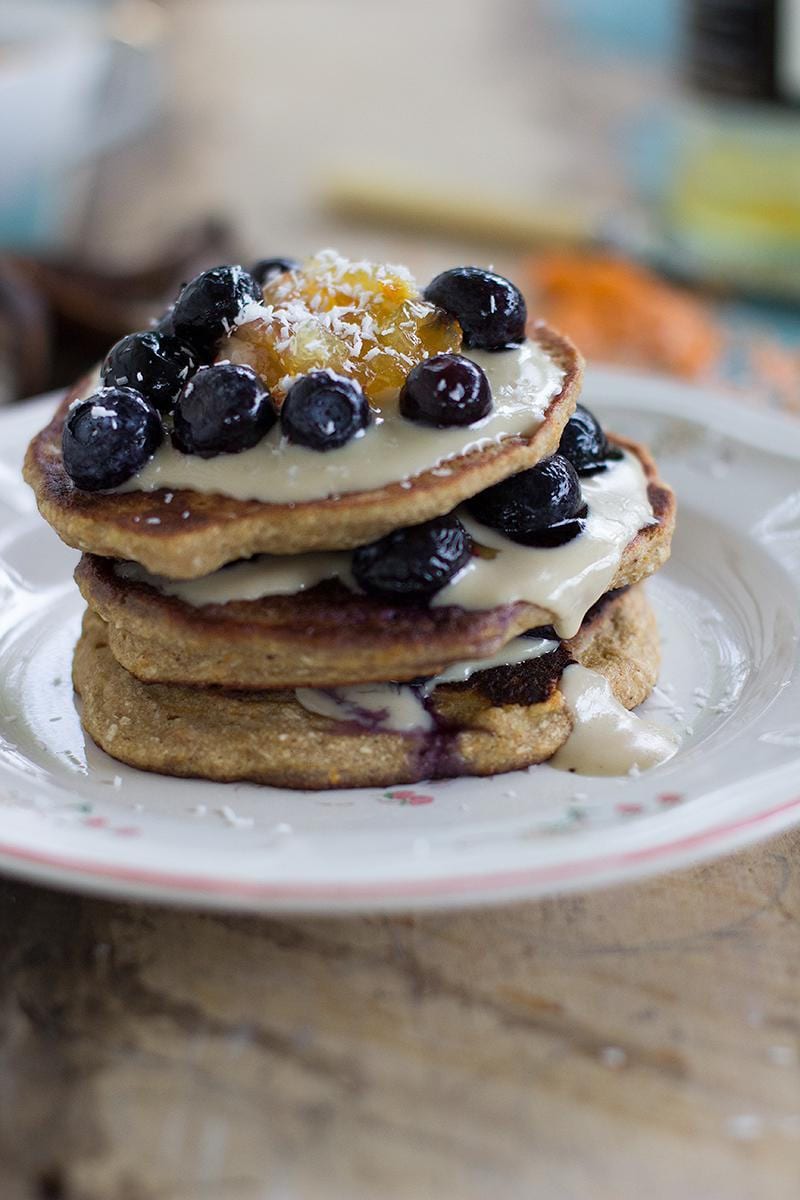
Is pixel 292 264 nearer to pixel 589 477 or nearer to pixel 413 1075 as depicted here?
pixel 589 477

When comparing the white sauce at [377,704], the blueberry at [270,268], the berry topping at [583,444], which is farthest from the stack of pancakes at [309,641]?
the blueberry at [270,268]

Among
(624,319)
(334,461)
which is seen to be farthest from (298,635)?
(624,319)

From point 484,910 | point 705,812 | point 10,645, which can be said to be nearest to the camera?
point 705,812

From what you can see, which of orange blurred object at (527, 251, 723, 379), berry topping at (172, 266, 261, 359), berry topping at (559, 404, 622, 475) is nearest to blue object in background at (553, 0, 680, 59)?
orange blurred object at (527, 251, 723, 379)

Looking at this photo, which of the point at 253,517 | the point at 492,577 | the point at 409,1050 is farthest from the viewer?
the point at 492,577

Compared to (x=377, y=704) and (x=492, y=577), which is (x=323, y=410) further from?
(x=377, y=704)

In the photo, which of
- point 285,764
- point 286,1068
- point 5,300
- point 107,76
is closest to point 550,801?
point 285,764

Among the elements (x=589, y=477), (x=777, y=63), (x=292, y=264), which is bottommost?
(x=777, y=63)
